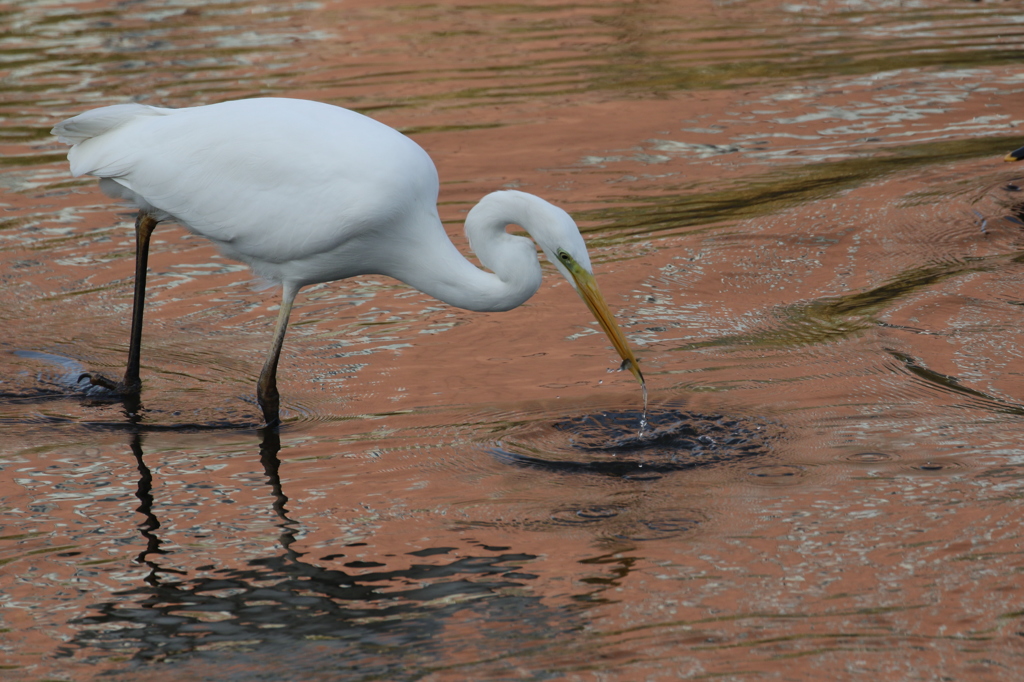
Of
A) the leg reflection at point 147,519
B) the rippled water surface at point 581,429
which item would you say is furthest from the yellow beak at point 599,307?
the leg reflection at point 147,519

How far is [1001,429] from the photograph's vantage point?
5.16 m

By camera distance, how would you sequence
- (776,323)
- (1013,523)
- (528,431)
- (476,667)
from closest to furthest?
(476,667)
(1013,523)
(528,431)
(776,323)

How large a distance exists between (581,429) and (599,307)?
0.65m

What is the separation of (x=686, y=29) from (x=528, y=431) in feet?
31.8

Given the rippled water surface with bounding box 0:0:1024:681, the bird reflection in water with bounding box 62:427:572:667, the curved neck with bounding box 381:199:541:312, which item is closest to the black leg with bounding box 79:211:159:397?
the rippled water surface with bounding box 0:0:1024:681

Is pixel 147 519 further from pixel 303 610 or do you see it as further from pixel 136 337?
pixel 136 337

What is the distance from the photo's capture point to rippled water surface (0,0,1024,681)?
12.9ft

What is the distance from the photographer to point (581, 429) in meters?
5.36

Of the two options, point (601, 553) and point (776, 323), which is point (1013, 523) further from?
point (776, 323)

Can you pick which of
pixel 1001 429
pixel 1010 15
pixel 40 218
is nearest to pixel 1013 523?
pixel 1001 429

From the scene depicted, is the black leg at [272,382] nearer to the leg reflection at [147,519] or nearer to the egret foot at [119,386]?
the leg reflection at [147,519]

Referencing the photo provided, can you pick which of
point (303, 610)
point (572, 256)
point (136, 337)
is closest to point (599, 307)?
point (572, 256)

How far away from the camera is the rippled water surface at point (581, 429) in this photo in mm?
3926

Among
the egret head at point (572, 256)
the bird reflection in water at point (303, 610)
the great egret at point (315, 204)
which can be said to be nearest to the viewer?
the bird reflection in water at point (303, 610)
